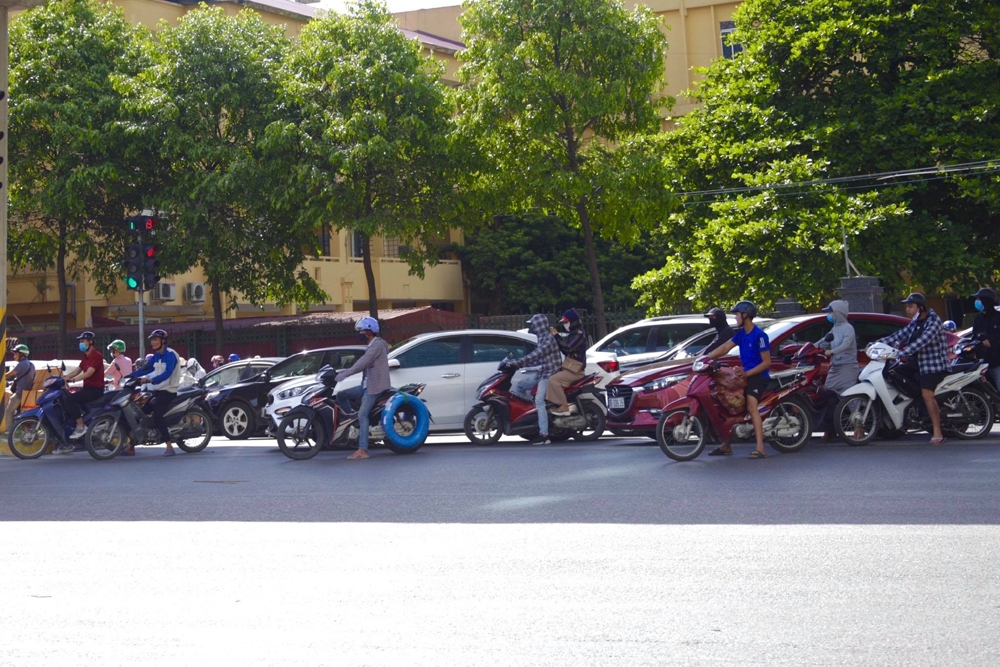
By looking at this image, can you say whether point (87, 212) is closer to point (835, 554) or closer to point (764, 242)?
point (764, 242)

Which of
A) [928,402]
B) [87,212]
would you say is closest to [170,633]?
[928,402]

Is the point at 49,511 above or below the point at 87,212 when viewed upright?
below

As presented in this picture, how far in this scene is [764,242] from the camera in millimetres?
28078

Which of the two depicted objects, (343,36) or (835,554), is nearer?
(835,554)

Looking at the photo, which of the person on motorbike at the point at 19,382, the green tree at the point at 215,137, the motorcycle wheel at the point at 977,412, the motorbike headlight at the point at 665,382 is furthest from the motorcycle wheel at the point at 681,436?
the green tree at the point at 215,137

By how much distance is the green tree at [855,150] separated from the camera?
89.9 feet

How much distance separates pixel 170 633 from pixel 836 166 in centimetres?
2469

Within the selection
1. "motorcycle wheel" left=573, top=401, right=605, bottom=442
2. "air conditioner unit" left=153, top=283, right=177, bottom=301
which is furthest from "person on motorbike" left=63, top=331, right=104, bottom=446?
"air conditioner unit" left=153, top=283, right=177, bottom=301

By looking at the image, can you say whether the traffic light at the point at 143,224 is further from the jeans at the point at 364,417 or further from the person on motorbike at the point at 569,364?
the person on motorbike at the point at 569,364

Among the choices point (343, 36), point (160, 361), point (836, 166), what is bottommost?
point (160, 361)

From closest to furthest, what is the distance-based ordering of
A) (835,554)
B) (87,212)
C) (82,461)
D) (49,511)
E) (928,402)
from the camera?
(835,554) < (49,511) < (928,402) < (82,461) < (87,212)

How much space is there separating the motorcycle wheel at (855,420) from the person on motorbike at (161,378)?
29.2ft

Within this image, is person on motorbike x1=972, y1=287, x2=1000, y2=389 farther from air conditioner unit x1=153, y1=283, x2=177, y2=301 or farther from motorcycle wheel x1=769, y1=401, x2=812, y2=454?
air conditioner unit x1=153, y1=283, x2=177, y2=301

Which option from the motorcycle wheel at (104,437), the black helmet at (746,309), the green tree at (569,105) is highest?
the green tree at (569,105)
